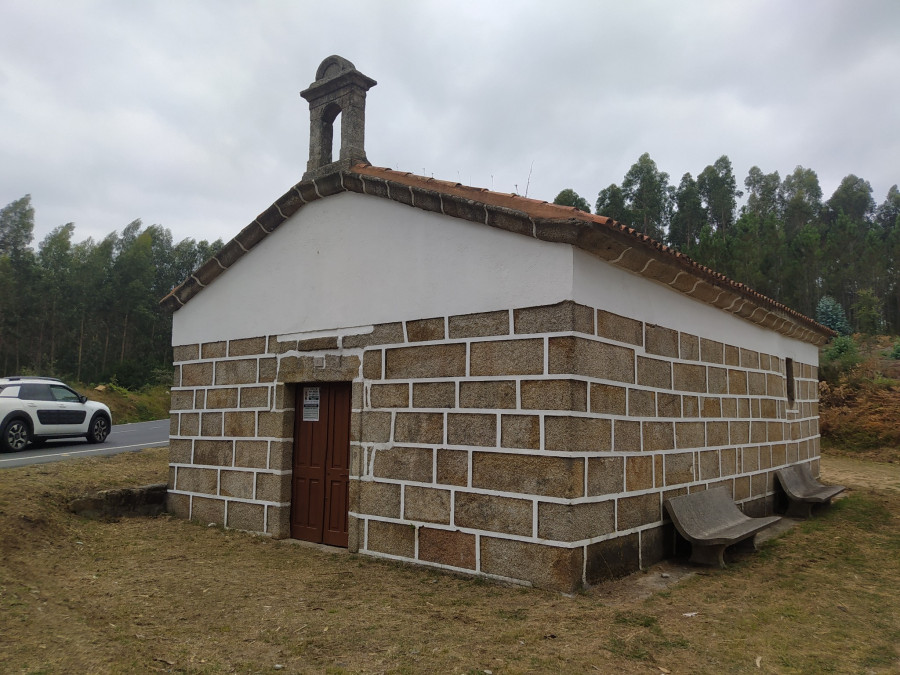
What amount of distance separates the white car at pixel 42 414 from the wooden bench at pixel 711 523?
12.3m

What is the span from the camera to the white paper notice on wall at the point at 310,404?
7.32m

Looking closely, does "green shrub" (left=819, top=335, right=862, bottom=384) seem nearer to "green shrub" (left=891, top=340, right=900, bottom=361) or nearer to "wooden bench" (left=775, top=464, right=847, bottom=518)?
"green shrub" (left=891, top=340, right=900, bottom=361)

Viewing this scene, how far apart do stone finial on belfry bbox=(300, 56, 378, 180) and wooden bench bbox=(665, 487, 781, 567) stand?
5299 millimetres

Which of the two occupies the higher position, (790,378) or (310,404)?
(790,378)

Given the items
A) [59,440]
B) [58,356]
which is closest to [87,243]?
[58,356]

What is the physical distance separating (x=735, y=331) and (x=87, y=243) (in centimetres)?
4402

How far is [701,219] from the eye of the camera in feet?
150

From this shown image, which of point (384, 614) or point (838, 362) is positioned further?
point (838, 362)

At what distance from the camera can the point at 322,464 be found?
23.5ft

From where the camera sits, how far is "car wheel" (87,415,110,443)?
14.0m

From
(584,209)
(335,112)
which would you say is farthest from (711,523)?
(584,209)

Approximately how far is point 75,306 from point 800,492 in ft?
131

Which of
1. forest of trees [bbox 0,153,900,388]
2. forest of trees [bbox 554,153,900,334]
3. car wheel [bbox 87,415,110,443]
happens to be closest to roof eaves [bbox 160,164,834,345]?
car wheel [bbox 87,415,110,443]

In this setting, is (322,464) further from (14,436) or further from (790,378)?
(14,436)
